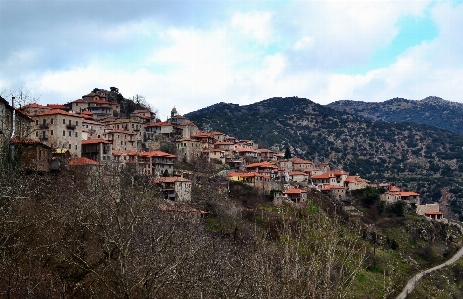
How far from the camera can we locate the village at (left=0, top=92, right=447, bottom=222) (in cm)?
5775

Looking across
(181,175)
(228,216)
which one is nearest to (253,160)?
(181,175)

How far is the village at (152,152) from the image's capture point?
57.8 metres

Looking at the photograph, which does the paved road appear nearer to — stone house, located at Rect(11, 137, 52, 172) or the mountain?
stone house, located at Rect(11, 137, 52, 172)

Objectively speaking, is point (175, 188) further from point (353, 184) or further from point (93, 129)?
point (353, 184)

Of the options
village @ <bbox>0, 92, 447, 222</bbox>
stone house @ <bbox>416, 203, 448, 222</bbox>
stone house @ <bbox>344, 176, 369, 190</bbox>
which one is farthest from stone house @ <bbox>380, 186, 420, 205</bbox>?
stone house @ <bbox>344, 176, 369, 190</bbox>

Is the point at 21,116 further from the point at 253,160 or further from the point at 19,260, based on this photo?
the point at 253,160

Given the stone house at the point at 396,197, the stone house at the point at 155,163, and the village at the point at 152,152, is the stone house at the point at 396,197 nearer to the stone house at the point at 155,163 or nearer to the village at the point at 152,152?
the village at the point at 152,152

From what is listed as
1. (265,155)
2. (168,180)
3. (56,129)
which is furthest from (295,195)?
(56,129)

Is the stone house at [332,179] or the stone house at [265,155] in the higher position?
the stone house at [265,155]

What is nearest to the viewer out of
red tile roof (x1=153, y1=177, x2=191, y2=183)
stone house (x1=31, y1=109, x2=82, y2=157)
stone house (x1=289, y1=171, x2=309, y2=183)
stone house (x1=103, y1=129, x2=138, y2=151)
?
red tile roof (x1=153, y1=177, x2=191, y2=183)

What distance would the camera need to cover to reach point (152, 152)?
253 ft

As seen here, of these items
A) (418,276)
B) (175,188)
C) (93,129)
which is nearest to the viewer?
(418,276)

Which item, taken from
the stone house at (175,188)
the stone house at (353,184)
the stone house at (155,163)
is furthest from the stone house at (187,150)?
the stone house at (353,184)

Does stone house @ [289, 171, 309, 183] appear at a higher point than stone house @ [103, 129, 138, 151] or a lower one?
lower
